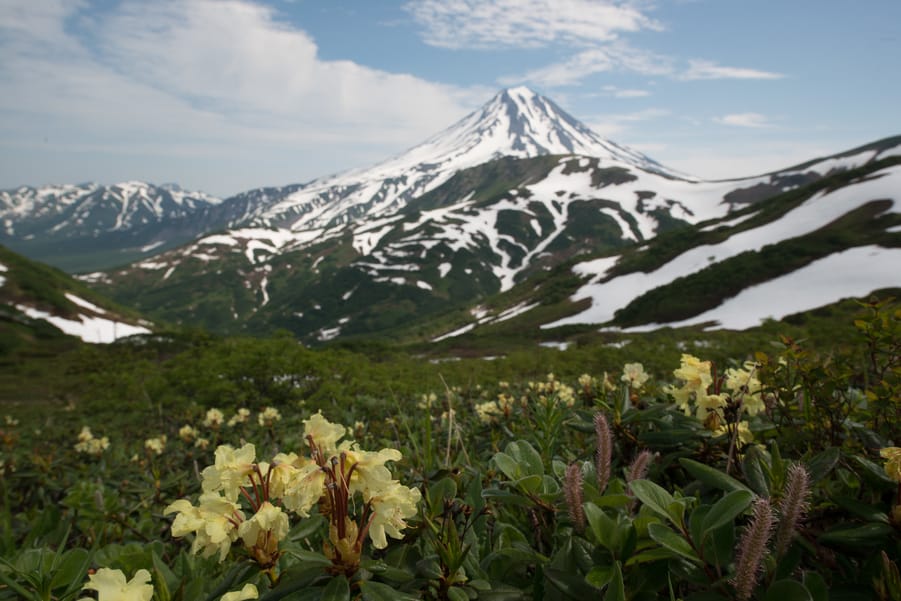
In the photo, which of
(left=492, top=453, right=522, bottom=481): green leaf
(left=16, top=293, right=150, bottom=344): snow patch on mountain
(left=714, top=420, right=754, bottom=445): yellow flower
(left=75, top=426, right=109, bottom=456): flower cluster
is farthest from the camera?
(left=16, top=293, right=150, bottom=344): snow patch on mountain

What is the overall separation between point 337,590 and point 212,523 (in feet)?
1.41

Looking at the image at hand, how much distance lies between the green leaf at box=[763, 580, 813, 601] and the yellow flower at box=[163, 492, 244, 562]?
4.20ft

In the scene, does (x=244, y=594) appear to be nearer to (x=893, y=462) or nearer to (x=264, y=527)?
(x=264, y=527)

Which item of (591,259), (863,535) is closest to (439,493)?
(863,535)

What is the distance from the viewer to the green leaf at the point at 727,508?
3.49ft

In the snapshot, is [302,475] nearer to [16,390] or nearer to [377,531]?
[377,531]

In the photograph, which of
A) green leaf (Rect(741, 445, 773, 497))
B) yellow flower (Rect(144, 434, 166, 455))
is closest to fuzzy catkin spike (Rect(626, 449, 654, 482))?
green leaf (Rect(741, 445, 773, 497))

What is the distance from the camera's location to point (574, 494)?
1299 mm

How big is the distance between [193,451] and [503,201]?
149 m

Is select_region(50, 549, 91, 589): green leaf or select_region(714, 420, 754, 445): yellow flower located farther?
select_region(714, 420, 754, 445): yellow flower

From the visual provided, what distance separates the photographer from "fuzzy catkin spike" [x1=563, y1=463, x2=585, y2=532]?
1.29 meters

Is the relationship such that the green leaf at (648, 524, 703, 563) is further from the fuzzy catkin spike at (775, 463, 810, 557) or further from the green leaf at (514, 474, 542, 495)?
the green leaf at (514, 474, 542, 495)

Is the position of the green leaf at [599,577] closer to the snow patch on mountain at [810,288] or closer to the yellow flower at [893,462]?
the yellow flower at [893,462]

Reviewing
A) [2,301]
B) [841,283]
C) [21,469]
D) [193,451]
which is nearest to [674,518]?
[193,451]
